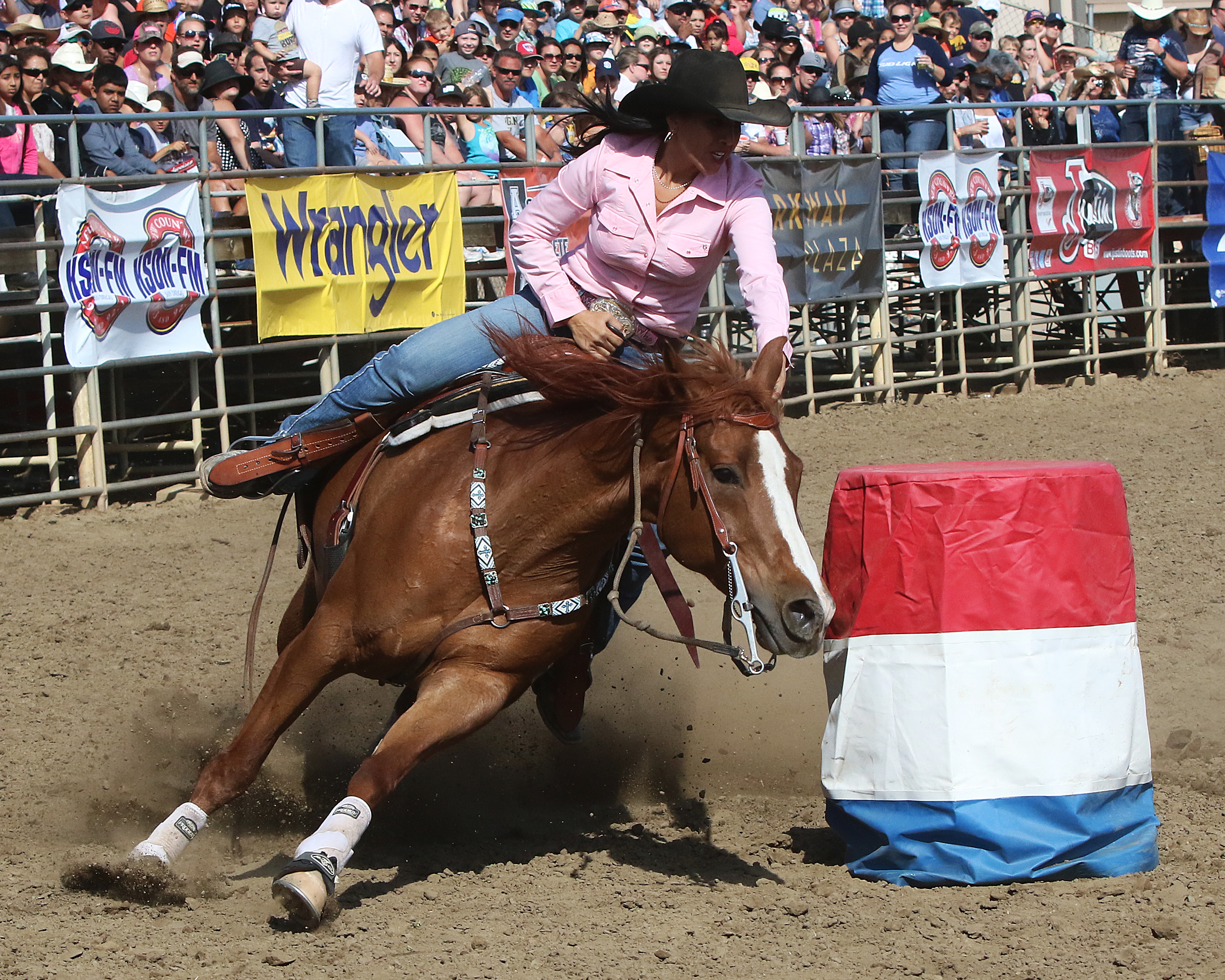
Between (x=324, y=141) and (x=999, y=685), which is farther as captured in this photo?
(x=324, y=141)

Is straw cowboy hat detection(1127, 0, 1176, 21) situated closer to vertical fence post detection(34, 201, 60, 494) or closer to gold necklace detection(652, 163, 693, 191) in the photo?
vertical fence post detection(34, 201, 60, 494)

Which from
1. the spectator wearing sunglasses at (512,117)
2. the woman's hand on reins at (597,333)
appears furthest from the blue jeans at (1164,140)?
the woman's hand on reins at (597,333)

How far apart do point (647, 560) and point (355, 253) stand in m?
5.92

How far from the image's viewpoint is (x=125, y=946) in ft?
10.4

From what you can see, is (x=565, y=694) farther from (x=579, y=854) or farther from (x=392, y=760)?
(x=392, y=760)

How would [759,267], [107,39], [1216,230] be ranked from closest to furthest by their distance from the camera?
[759,267], [107,39], [1216,230]

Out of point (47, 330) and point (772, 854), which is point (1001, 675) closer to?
point (772, 854)

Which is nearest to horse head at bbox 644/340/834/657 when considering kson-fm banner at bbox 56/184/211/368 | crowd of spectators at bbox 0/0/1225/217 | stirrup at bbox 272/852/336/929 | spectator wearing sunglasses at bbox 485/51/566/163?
stirrup at bbox 272/852/336/929

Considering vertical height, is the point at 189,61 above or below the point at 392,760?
above

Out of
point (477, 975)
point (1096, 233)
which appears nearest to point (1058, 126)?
point (1096, 233)

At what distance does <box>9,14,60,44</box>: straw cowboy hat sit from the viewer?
9.56 m

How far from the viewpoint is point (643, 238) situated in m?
3.85

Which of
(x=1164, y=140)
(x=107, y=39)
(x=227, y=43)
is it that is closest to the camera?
(x=107, y=39)

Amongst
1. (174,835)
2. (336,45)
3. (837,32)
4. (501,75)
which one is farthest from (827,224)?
(174,835)
